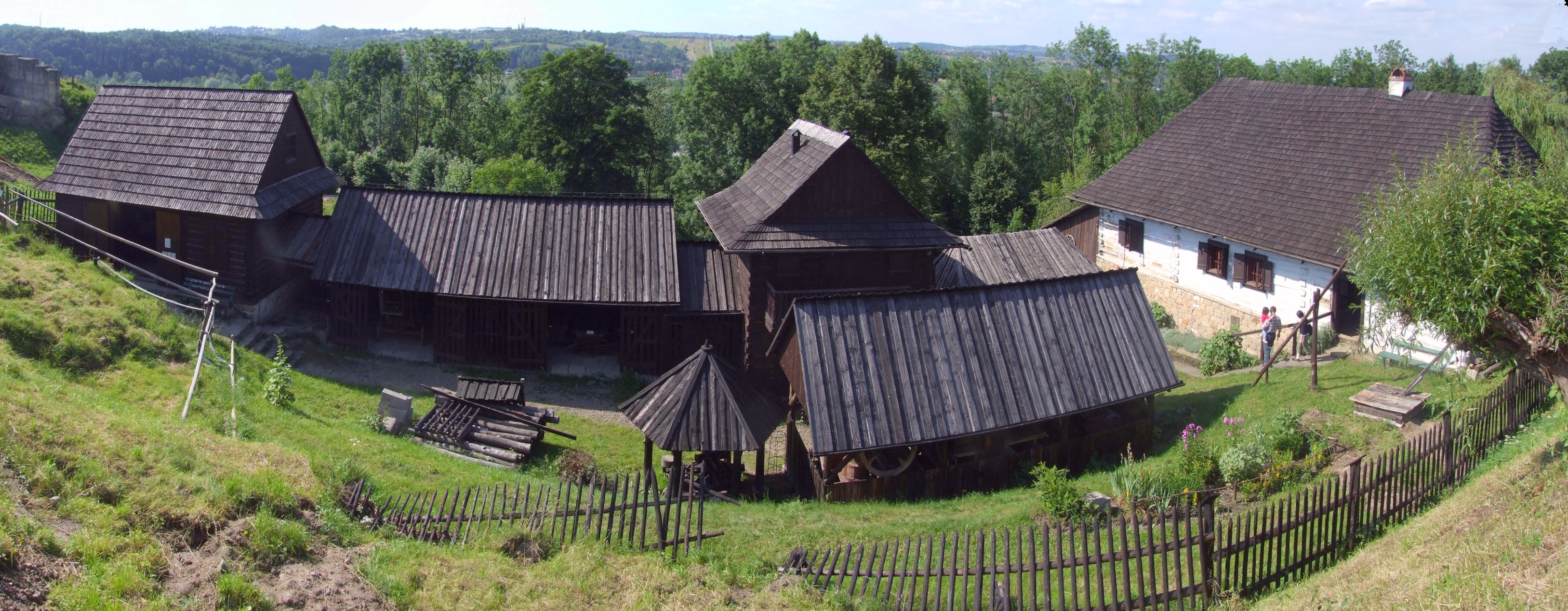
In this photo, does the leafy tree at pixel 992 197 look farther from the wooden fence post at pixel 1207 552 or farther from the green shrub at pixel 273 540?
the green shrub at pixel 273 540

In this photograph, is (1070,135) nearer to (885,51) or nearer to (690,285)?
(885,51)

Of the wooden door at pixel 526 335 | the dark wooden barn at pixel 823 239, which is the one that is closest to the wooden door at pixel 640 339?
the wooden door at pixel 526 335

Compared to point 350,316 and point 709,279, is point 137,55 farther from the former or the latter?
point 709,279

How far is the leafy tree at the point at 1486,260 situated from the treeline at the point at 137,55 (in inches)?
5792

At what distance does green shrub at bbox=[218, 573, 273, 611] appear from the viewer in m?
8.78

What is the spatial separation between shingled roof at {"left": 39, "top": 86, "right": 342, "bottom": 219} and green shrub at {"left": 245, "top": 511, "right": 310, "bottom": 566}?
13.5 metres

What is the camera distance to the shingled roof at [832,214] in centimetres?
2125

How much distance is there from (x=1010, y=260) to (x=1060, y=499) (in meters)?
13.4

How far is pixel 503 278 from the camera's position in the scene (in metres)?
22.1

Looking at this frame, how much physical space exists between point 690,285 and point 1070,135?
40.1m

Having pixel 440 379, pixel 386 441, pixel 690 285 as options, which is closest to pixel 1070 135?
pixel 690 285

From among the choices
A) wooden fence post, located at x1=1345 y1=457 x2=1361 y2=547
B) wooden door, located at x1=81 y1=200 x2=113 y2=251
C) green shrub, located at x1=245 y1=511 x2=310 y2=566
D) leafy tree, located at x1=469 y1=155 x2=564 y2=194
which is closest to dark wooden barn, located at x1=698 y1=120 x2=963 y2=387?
wooden fence post, located at x1=1345 y1=457 x2=1361 y2=547

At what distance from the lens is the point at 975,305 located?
16375 millimetres

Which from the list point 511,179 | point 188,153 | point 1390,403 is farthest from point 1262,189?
point 188,153
